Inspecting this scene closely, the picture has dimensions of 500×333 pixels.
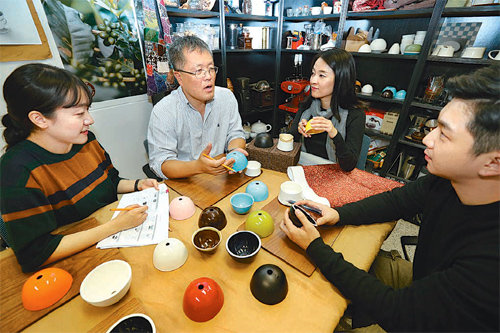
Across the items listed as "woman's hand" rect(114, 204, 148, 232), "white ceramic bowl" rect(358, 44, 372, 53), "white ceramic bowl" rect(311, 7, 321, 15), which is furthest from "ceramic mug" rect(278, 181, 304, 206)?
"white ceramic bowl" rect(311, 7, 321, 15)

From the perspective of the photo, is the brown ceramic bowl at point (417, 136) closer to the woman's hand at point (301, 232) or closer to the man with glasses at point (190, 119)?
the man with glasses at point (190, 119)

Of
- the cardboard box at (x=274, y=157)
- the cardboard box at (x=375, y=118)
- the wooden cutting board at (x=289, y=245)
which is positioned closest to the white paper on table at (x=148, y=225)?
the wooden cutting board at (x=289, y=245)

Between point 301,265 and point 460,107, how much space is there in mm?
717

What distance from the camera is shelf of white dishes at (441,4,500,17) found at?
1.80m

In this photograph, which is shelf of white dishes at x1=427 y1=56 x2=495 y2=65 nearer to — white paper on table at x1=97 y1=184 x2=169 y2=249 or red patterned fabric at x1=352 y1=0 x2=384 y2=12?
red patterned fabric at x1=352 y1=0 x2=384 y2=12

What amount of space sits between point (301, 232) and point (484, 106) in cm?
67

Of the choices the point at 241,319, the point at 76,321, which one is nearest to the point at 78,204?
the point at 76,321

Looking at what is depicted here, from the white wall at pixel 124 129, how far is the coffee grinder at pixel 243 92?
1221mm

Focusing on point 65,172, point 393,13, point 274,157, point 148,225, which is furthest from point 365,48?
point 65,172

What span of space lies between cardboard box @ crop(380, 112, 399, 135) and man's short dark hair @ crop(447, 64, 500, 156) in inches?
81.6

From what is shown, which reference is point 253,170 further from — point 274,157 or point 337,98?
point 337,98

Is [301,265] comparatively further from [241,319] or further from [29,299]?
[29,299]

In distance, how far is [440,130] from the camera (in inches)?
29.2

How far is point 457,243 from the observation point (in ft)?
2.39
